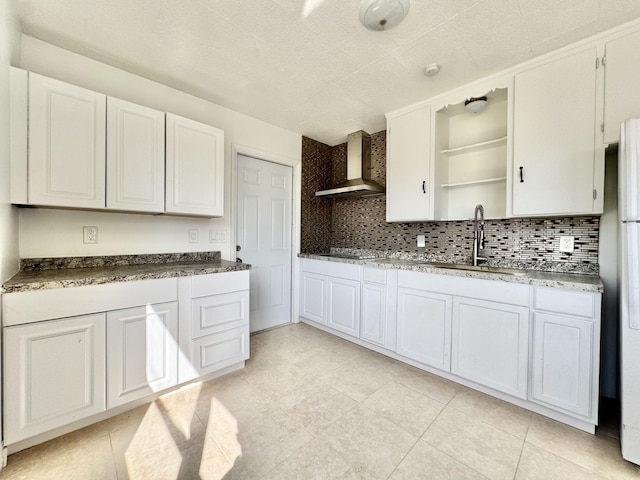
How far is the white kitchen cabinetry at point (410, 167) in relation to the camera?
2.47 metres

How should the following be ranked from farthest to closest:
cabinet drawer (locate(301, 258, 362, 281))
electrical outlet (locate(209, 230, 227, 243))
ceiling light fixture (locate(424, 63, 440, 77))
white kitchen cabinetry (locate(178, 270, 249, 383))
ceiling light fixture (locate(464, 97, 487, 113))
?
cabinet drawer (locate(301, 258, 362, 281)) → electrical outlet (locate(209, 230, 227, 243)) → ceiling light fixture (locate(464, 97, 487, 113)) → ceiling light fixture (locate(424, 63, 440, 77)) → white kitchen cabinetry (locate(178, 270, 249, 383))

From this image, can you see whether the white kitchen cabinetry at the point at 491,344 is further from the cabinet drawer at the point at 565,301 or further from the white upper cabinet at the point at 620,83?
the white upper cabinet at the point at 620,83

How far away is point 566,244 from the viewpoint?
1.94m

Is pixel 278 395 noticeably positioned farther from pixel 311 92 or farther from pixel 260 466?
pixel 311 92

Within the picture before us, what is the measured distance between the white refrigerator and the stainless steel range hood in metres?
1.94

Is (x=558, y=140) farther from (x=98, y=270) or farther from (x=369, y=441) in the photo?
(x=98, y=270)

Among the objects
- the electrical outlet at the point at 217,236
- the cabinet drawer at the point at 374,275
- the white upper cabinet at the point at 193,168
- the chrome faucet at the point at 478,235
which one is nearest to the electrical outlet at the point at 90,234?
the white upper cabinet at the point at 193,168

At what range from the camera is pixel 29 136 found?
1.52 m

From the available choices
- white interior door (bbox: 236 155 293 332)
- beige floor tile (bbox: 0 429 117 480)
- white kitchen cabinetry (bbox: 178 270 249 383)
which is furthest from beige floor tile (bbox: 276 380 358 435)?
white interior door (bbox: 236 155 293 332)

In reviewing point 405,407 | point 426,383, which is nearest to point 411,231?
point 426,383

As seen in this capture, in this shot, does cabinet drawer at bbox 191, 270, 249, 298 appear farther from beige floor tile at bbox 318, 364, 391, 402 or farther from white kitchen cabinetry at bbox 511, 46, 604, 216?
white kitchen cabinetry at bbox 511, 46, 604, 216

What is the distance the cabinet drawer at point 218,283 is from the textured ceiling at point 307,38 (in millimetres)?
1622

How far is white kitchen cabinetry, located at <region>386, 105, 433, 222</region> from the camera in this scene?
2.47 meters

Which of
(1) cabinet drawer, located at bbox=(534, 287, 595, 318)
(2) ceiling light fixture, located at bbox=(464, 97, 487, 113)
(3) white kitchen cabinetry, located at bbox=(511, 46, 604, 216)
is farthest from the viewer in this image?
(2) ceiling light fixture, located at bbox=(464, 97, 487, 113)
